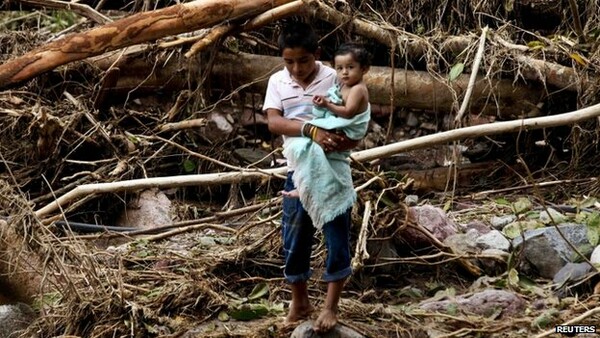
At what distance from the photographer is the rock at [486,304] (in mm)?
4486

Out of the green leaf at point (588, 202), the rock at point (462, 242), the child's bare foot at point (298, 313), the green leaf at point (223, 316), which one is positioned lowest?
the green leaf at point (588, 202)

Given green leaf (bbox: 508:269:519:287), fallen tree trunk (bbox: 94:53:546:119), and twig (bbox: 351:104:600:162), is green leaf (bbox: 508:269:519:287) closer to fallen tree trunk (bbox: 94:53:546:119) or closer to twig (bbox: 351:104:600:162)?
twig (bbox: 351:104:600:162)

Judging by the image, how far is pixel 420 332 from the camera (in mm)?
4289

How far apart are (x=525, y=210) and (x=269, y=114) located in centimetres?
233

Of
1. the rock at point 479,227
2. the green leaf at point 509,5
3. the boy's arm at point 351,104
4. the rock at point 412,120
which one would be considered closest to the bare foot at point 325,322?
the boy's arm at point 351,104

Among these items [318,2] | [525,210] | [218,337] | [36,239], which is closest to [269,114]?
[218,337]

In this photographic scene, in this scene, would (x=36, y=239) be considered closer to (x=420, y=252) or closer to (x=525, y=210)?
(x=420, y=252)

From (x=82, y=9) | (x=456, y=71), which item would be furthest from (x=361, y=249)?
(x=82, y=9)

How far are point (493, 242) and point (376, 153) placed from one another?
0.81 m

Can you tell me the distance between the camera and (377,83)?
274 inches

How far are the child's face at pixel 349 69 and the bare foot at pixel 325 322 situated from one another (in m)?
0.94

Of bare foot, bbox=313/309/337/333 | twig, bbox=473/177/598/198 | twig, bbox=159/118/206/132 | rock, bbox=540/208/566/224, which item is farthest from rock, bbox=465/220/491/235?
twig, bbox=159/118/206/132

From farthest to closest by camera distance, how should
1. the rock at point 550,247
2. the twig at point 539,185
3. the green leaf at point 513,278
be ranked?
the twig at point 539,185 < the rock at point 550,247 < the green leaf at point 513,278

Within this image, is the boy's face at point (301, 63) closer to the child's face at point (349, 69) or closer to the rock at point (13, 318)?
the child's face at point (349, 69)
